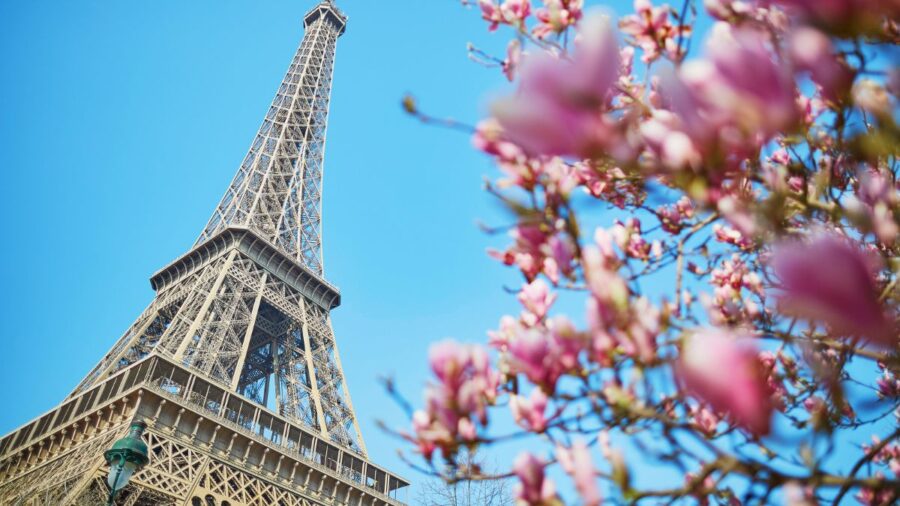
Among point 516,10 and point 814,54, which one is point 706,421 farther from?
point 516,10

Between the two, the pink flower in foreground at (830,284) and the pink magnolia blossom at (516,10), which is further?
the pink magnolia blossom at (516,10)

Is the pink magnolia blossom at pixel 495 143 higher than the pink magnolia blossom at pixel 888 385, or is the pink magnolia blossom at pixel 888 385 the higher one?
the pink magnolia blossom at pixel 888 385

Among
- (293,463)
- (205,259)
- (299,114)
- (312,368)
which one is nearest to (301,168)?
(299,114)

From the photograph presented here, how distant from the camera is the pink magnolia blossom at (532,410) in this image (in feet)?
5.95

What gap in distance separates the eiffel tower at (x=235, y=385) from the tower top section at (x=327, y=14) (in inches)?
416

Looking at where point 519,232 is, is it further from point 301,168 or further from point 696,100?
point 301,168

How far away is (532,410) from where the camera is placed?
1.84 meters

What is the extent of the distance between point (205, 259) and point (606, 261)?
26.1 metres

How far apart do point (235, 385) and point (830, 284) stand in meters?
21.7

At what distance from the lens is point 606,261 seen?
1972mm

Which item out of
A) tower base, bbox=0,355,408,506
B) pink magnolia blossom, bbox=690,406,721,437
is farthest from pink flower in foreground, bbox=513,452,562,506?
tower base, bbox=0,355,408,506

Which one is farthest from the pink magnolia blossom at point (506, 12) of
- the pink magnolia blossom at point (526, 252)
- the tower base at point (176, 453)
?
the tower base at point (176, 453)

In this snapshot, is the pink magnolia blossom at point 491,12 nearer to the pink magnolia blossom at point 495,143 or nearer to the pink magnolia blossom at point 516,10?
the pink magnolia blossom at point 516,10

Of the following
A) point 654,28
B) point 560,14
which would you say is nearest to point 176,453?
point 560,14
